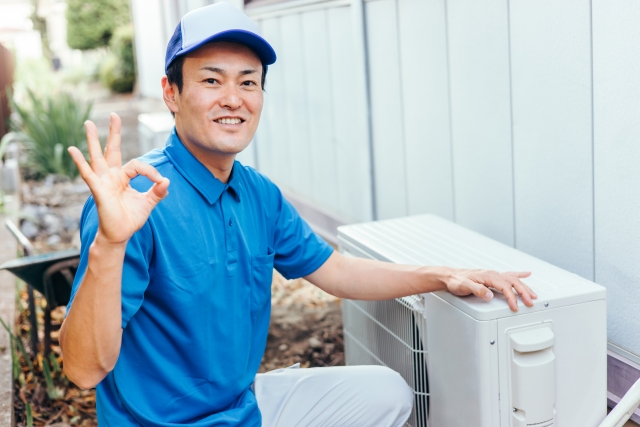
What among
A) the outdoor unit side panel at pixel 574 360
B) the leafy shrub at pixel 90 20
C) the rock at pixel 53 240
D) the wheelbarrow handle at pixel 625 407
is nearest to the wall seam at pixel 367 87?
the outdoor unit side panel at pixel 574 360

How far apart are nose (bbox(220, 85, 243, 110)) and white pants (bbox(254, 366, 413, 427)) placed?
30.8 inches

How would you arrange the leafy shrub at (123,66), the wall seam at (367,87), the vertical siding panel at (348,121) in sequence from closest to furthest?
the wall seam at (367,87) < the vertical siding panel at (348,121) < the leafy shrub at (123,66)

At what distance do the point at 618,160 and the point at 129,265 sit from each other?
136cm

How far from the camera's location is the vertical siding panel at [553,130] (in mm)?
2129

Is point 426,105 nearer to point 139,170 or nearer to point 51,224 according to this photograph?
point 139,170

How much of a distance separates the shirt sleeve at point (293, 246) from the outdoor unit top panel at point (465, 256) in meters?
0.21

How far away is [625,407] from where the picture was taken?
1.69m

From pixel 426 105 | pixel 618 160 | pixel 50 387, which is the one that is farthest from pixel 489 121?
pixel 50 387

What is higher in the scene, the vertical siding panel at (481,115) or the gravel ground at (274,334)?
the vertical siding panel at (481,115)

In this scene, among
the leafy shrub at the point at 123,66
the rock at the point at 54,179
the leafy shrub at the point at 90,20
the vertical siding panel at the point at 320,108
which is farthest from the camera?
the leafy shrub at the point at 90,20

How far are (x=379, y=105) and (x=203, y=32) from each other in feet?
6.00

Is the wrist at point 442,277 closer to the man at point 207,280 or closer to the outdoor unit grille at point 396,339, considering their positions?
the man at point 207,280

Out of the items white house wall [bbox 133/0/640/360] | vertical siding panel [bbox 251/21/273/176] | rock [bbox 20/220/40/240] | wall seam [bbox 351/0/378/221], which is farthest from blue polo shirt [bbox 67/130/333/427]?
rock [bbox 20/220/40/240]

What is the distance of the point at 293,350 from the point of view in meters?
3.24
